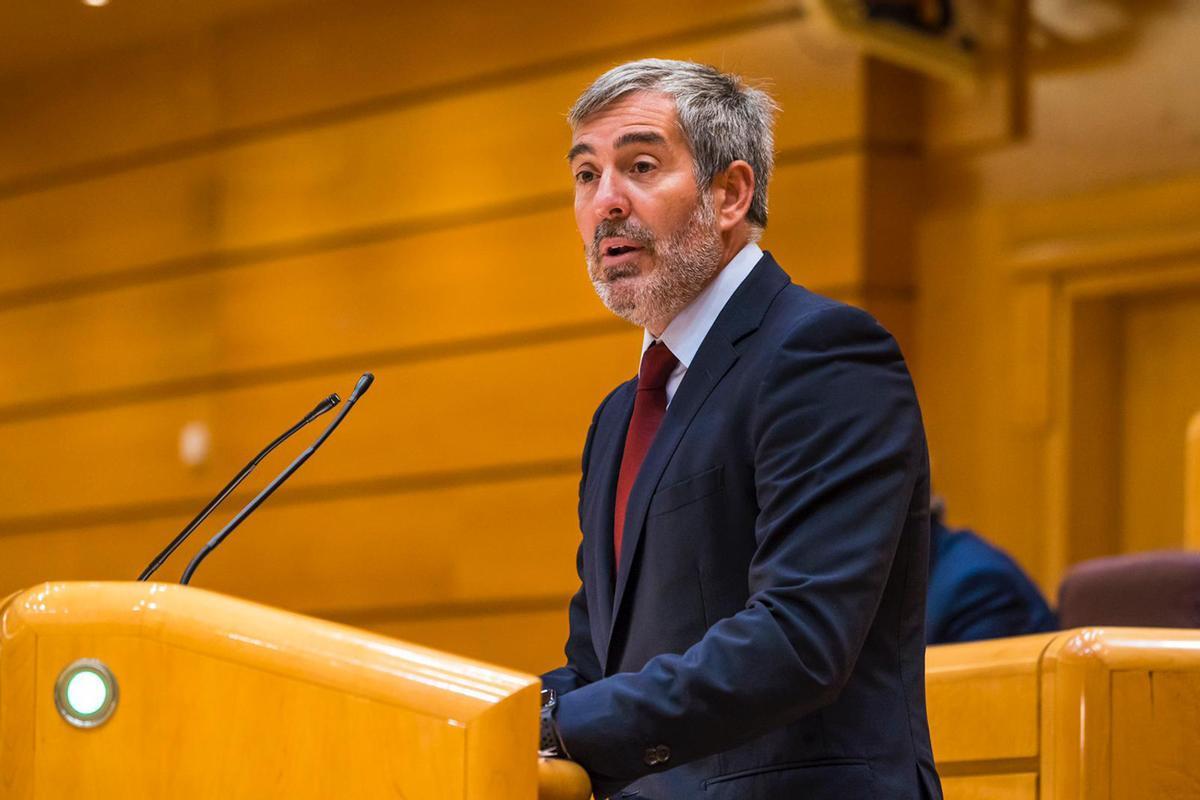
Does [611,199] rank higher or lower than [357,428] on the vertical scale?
higher

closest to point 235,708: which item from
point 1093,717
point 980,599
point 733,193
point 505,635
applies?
point 733,193

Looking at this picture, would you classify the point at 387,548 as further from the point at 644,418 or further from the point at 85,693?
the point at 85,693

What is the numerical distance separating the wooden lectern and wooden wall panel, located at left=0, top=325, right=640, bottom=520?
12.0ft

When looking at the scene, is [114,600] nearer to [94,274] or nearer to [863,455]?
[863,455]

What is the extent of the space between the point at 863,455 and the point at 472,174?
13.5 ft

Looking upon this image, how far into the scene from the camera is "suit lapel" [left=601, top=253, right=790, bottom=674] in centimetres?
168

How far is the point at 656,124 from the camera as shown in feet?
6.06

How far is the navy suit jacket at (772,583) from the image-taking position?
150 cm

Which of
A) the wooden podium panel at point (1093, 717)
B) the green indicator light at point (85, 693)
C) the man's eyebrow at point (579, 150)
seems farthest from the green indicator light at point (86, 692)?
the wooden podium panel at point (1093, 717)

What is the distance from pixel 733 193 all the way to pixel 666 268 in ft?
0.46

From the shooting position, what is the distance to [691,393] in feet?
5.63

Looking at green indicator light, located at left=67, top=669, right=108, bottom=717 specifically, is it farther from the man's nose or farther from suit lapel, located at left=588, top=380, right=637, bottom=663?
the man's nose

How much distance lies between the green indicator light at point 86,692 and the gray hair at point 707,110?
816 mm

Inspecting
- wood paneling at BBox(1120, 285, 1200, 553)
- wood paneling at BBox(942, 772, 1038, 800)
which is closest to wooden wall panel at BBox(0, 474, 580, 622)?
wood paneling at BBox(1120, 285, 1200, 553)
